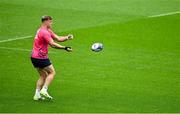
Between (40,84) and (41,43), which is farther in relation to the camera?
(40,84)

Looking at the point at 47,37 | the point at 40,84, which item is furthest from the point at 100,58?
the point at 47,37

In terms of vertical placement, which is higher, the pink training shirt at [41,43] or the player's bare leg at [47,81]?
the pink training shirt at [41,43]

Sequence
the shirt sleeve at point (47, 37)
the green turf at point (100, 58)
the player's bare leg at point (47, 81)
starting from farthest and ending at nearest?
the green turf at point (100, 58)
the player's bare leg at point (47, 81)
the shirt sleeve at point (47, 37)

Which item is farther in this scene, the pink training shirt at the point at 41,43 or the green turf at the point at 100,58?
the green turf at the point at 100,58

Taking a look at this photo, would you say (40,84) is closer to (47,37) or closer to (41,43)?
(41,43)

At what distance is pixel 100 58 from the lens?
94.1 feet

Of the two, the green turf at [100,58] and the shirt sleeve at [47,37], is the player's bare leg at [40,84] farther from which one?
the shirt sleeve at [47,37]

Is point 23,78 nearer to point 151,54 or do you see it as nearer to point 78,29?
point 151,54

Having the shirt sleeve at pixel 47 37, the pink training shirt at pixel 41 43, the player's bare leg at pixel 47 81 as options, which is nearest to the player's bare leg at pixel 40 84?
the player's bare leg at pixel 47 81

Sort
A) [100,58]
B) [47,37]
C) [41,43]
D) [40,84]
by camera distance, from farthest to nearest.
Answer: [100,58] → [40,84] → [41,43] → [47,37]

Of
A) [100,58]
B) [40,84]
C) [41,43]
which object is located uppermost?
[100,58]

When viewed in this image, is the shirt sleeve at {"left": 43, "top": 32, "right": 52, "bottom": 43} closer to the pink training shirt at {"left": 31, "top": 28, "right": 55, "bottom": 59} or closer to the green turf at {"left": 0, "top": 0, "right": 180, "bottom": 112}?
the pink training shirt at {"left": 31, "top": 28, "right": 55, "bottom": 59}

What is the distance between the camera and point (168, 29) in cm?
3431

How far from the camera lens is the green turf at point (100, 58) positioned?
22.2 meters
